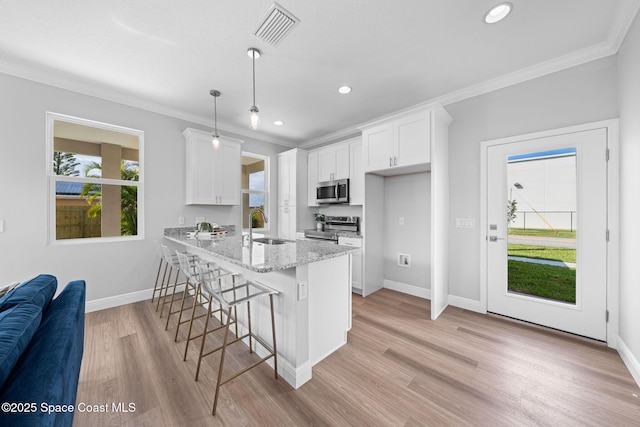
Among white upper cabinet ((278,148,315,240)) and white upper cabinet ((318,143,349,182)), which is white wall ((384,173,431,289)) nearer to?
white upper cabinet ((318,143,349,182))

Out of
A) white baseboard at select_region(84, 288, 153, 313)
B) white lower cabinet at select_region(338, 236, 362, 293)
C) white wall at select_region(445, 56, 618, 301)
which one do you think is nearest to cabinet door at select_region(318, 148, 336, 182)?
white lower cabinet at select_region(338, 236, 362, 293)

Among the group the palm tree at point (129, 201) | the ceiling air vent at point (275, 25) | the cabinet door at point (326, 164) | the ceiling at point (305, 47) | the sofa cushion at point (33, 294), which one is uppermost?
the ceiling at point (305, 47)

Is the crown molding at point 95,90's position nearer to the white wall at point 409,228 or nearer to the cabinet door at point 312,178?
the cabinet door at point 312,178

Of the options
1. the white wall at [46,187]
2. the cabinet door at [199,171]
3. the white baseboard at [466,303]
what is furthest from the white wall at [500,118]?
the white wall at [46,187]

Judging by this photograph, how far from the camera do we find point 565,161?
2.47 meters

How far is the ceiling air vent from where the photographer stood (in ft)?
6.18

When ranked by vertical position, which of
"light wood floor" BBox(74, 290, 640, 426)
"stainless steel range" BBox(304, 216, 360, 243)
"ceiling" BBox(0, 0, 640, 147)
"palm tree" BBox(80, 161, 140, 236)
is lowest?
"light wood floor" BBox(74, 290, 640, 426)

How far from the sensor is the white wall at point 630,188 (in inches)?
71.8

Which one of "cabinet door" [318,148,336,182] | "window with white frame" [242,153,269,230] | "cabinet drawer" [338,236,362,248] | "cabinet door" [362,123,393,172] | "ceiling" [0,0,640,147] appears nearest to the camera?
"ceiling" [0,0,640,147]

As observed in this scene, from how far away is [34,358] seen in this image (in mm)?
853

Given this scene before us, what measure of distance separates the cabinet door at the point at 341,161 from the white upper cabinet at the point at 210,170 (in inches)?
Result: 64.5

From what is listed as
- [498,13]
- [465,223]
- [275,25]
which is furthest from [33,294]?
[465,223]

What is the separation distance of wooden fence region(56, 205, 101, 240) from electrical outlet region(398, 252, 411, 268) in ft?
13.8

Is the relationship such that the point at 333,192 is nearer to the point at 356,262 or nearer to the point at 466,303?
the point at 356,262
